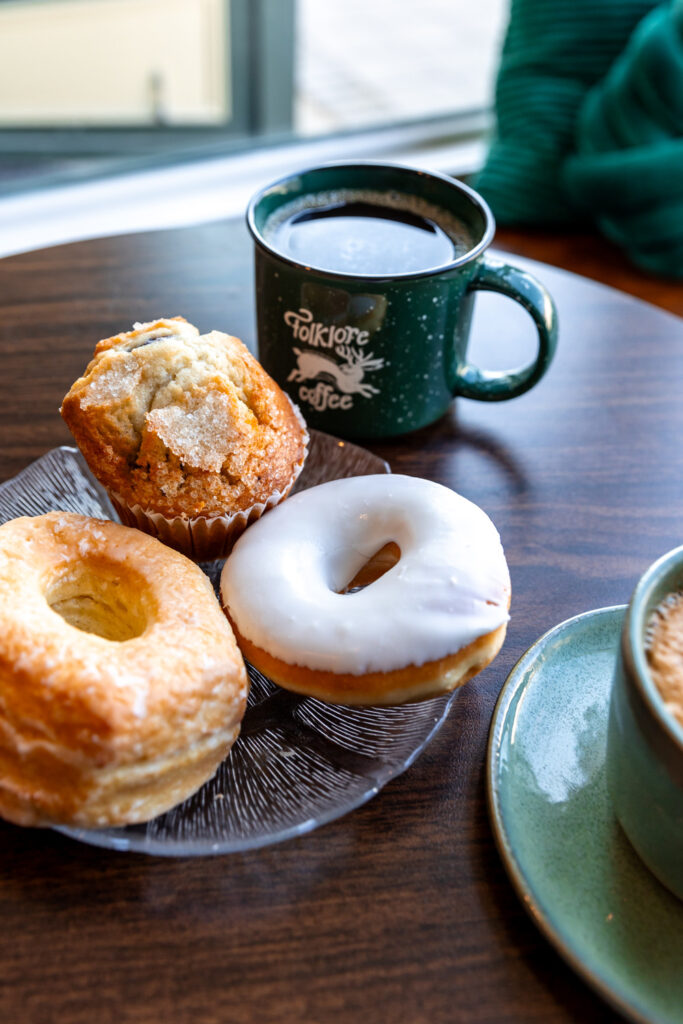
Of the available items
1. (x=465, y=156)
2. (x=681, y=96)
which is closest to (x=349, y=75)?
(x=465, y=156)

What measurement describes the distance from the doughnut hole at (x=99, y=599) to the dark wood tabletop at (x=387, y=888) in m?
0.15

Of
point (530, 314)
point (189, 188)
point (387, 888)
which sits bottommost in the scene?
point (189, 188)

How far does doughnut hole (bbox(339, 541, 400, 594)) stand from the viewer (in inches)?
27.0

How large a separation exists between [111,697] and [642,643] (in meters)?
0.31

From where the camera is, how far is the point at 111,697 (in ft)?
1.72

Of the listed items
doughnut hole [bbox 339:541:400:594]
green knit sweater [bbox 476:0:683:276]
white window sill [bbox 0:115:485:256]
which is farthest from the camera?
white window sill [bbox 0:115:485:256]

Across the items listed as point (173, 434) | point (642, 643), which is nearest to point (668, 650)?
point (642, 643)

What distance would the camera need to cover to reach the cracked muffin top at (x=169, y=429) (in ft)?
2.28

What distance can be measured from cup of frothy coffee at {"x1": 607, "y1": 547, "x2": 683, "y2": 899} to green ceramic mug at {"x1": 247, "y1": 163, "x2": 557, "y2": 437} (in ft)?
1.18

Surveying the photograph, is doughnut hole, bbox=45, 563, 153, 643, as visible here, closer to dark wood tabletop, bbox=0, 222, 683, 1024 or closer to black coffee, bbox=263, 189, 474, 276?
dark wood tabletop, bbox=0, 222, 683, 1024

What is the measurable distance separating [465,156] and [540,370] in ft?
4.35

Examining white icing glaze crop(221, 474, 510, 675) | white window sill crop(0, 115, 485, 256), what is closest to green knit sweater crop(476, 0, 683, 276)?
white window sill crop(0, 115, 485, 256)

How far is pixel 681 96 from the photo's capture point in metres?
1.36

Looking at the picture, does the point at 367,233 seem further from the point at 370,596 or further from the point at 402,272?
the point at 370,596
